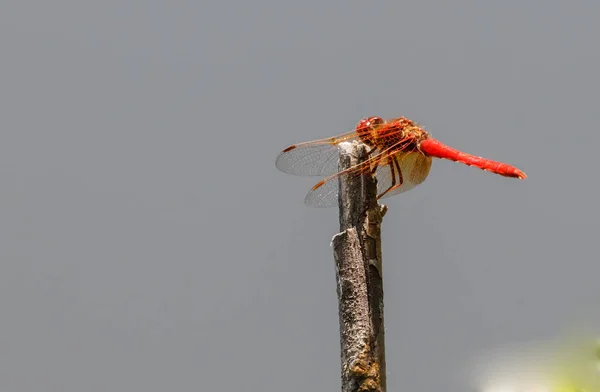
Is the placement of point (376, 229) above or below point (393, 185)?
below

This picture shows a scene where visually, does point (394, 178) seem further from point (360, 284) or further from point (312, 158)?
point (360, 284)

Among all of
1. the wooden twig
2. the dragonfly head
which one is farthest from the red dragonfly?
the wooden twig

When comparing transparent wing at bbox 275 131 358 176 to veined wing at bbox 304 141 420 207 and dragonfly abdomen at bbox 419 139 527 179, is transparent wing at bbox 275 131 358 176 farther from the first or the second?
dragonfly abdomen at bbox 419 139 527 179

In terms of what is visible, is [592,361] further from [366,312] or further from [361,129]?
[361,129]

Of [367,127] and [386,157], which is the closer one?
[386,157]

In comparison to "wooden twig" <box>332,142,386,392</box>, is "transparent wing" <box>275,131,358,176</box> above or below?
above

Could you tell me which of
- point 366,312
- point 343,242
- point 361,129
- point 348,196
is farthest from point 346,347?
point 361,129

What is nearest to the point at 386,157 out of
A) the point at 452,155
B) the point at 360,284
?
the point at 452,155
